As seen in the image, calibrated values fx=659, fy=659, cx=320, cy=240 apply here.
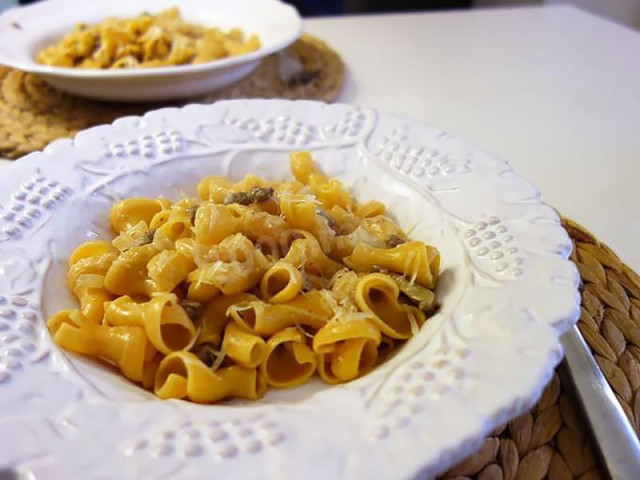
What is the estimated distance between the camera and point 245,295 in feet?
3.26

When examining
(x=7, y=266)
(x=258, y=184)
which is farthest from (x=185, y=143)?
(x=7, y=266)

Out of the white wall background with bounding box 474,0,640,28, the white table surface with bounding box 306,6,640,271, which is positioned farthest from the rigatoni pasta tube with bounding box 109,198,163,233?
the white wall background with bounding box 474,0,640,28

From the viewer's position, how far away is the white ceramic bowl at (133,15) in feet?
5.24

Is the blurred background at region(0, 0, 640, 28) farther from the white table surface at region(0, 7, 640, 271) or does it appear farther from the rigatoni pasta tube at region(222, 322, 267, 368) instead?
the rigatoni pasta tube at region(222, 322, 267, 368)

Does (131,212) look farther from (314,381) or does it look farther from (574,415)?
(574,415)

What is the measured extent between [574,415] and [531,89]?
135cm

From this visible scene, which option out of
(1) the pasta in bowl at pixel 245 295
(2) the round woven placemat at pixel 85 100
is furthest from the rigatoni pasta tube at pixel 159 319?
(2) the round woven placemat at pixel 85 100

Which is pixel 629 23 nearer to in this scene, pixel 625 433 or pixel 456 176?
pixel 456 176

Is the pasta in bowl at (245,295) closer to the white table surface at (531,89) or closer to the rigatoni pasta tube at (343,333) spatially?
the rigatoni pasta tube at (343,333)

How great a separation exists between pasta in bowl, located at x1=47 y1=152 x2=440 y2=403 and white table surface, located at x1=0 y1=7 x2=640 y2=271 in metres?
0.51

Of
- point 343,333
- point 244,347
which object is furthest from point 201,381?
point 343,333

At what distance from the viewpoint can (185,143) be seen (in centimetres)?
131

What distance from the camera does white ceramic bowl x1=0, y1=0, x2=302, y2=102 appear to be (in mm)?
1596

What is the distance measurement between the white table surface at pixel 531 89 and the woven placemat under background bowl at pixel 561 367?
13 centimetres
